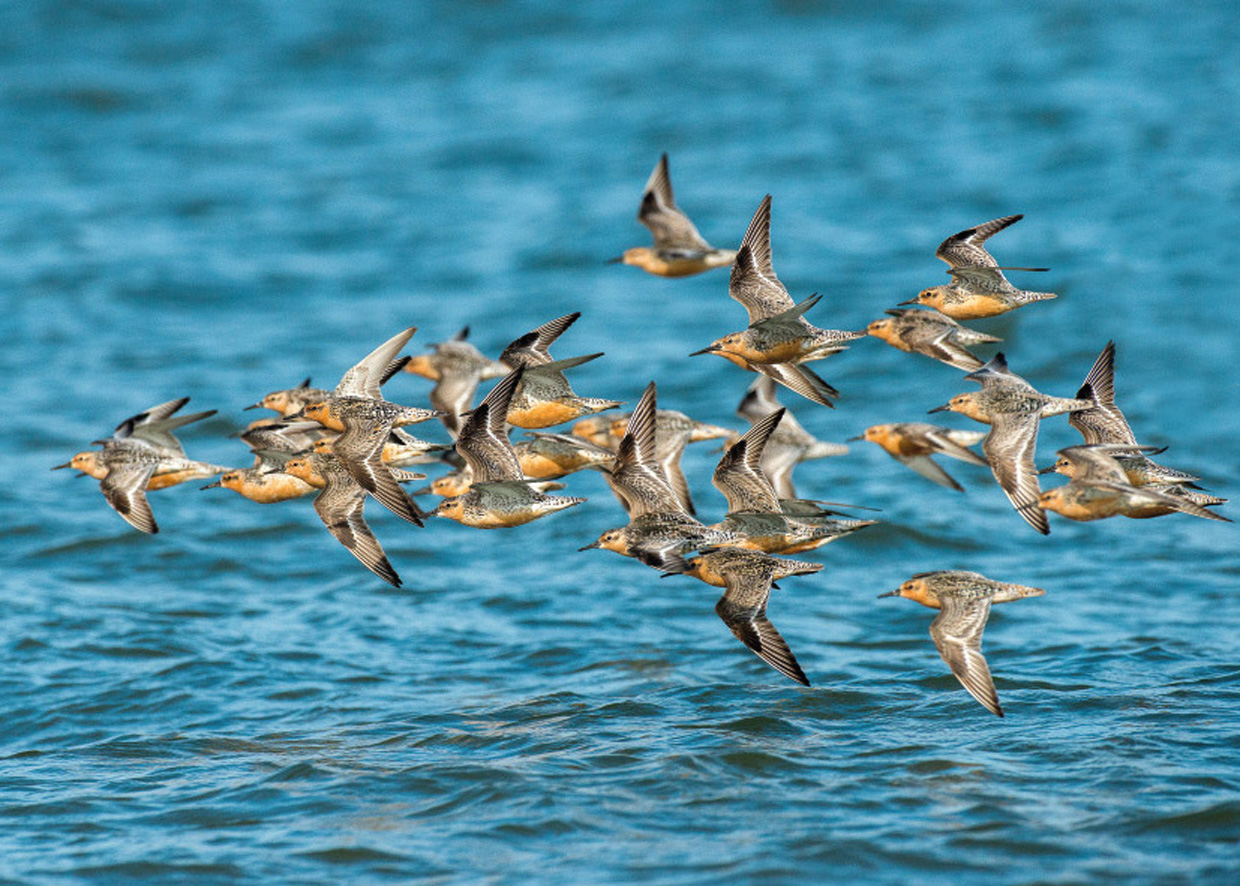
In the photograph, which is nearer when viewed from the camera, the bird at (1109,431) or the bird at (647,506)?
the bird at (1109,431)

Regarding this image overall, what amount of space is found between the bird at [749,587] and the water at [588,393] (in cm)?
95

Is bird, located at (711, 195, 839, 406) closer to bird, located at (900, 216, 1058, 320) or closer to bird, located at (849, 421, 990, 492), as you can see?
bird, located at (849, 421, 990, 492)

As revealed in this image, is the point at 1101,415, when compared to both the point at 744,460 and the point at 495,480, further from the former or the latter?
the point at 495,480

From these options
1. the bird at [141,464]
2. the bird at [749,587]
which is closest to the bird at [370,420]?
the bird at [141,464]

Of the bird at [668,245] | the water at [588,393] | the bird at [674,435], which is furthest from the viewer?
the bird at [668,245]

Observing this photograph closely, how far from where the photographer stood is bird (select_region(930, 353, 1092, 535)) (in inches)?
372

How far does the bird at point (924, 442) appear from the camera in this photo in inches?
426

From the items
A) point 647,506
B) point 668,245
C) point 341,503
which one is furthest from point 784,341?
point 668,245

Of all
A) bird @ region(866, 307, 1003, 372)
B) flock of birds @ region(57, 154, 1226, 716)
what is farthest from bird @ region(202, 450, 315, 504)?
bird @ region(866, 307, 1003, 372)

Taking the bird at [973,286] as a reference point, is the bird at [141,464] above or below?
below

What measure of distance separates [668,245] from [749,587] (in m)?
4.48

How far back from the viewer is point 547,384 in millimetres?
10836

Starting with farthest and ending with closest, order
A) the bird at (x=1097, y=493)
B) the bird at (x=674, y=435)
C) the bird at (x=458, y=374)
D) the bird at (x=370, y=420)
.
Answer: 1. the bird at (x=458, y=374)
2. the bird at (x=674, y=435)
3. the bird at (x=370, y=420)
4. the bird at (x=1097, y=493)

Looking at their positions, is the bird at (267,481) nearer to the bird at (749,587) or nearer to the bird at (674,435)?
the bird at (674,435)
